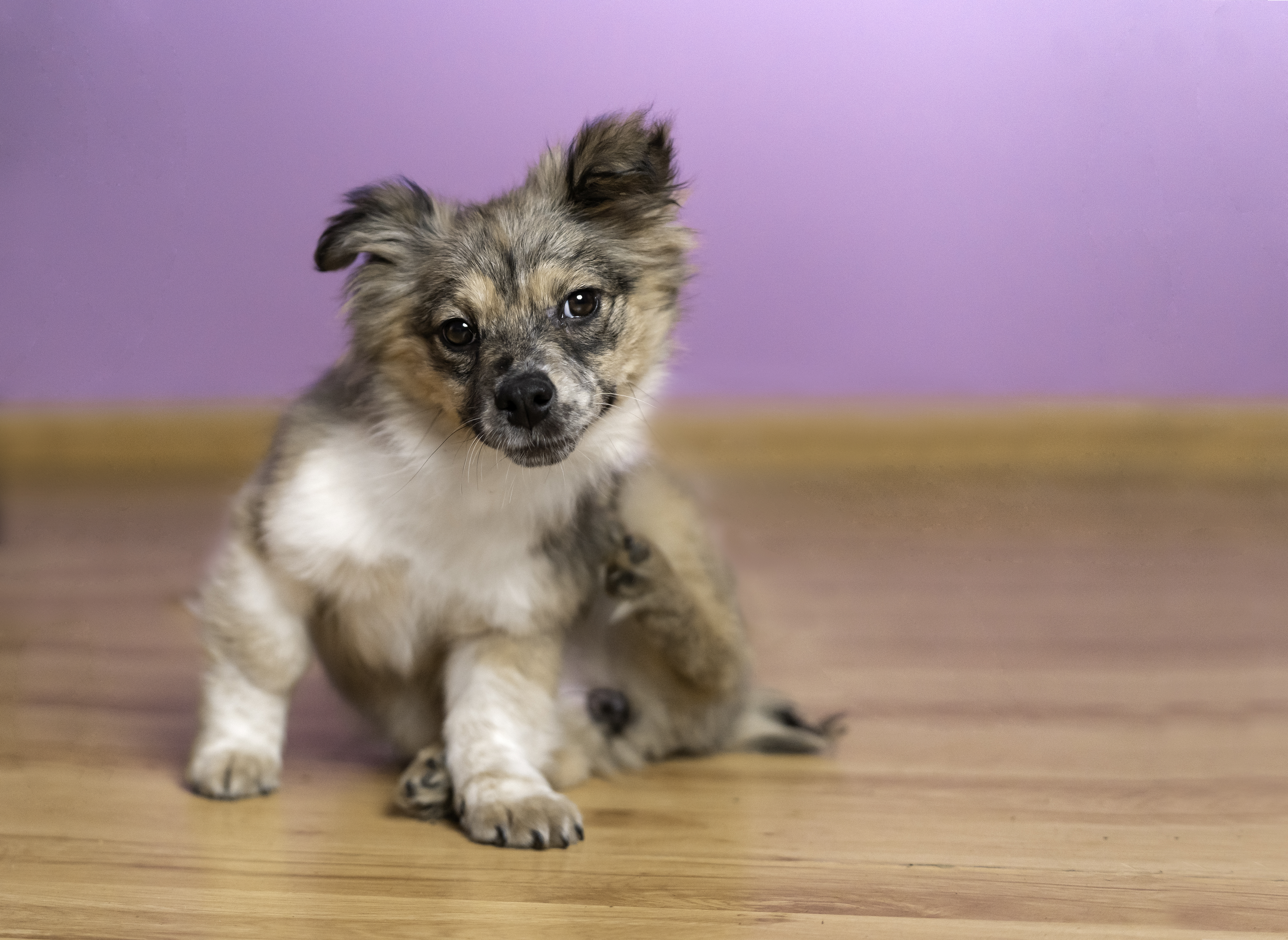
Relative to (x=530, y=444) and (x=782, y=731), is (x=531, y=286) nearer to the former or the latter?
(x=530, y=444)

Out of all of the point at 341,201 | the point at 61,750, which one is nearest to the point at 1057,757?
the point at 341,201

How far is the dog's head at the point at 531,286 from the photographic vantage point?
212 cm

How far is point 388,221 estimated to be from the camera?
2.33m

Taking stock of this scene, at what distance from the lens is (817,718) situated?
9.25 ft

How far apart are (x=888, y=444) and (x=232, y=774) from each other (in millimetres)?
3468

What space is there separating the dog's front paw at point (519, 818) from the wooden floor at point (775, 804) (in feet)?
0.10

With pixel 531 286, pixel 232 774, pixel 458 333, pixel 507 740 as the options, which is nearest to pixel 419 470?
pixel 458 333

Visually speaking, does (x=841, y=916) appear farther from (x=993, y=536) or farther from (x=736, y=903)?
(x=993, y=536)

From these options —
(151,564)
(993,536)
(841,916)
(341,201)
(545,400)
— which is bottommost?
(151,564)

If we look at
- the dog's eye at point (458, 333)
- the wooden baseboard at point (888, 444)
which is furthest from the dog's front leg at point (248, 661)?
the wooden baseboard at point (888, 444)

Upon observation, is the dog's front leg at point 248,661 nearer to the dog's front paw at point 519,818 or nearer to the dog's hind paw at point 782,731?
the dog's front paw at point 519,818

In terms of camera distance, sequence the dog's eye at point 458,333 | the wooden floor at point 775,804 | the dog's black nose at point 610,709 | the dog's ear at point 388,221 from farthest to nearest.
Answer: the dog's black nose at point 610,709
the dog's ear at point 388,221
the dog's eye at point 458,333
the wooden floor at point 775,804

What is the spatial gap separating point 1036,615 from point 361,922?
244 centimetres

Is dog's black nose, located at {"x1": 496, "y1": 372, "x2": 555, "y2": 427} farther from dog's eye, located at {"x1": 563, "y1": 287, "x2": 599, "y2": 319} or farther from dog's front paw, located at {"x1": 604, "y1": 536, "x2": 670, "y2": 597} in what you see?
dog's front paw, located at {"x1": 604, "y1": 536, "x2": 670, "y2": 597}
